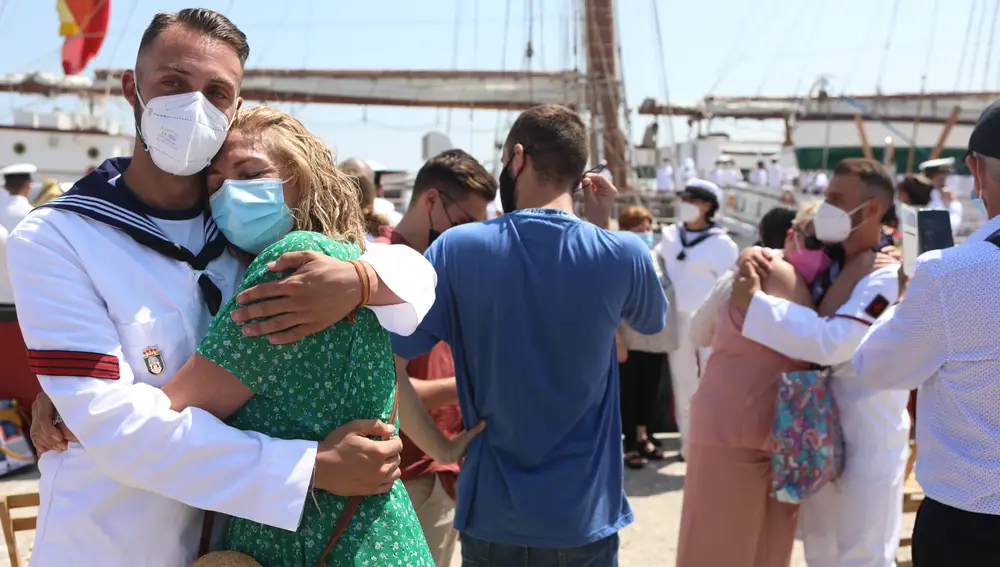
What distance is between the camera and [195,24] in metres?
1.73

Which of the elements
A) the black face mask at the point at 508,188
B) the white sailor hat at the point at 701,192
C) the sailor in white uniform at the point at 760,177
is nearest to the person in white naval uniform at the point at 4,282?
→ the black face mask at the point at 508,188

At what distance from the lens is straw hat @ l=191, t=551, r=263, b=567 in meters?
1.55

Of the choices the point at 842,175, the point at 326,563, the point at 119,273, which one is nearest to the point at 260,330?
the point at 119,273

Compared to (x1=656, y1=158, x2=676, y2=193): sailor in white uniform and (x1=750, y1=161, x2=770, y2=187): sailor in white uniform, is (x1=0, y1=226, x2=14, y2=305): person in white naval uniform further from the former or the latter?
(x1=750, y1=161, x2=770, y2=187): sailor in white uniform

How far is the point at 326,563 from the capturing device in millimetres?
1601

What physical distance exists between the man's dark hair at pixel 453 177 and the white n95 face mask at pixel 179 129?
5.92 feet

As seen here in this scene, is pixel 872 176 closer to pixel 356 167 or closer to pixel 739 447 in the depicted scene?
pixel 739 447

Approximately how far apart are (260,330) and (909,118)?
114ft

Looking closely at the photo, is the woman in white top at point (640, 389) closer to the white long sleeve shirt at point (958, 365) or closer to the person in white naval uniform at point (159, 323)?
the white long sleeve shirt at point (958, 365)

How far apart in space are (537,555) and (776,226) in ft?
9.42

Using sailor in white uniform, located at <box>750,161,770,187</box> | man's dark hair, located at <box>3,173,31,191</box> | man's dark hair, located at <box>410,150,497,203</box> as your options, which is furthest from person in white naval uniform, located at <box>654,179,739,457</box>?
sailor in white uniform, located at <box>750,161,770,187</box>

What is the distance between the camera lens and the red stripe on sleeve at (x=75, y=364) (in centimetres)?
147

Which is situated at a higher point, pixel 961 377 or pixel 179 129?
pixel 179 129

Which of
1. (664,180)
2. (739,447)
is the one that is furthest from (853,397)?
(664,180)
